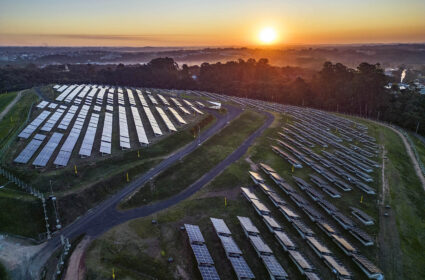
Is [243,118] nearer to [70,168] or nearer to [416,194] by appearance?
[416,194]

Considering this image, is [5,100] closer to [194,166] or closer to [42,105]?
[42,105]

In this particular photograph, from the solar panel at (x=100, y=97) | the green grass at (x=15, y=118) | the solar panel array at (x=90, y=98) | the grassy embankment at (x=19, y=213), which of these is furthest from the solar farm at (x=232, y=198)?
the solar panel at (x=100, y=97)

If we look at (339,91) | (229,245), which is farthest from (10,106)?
(339,91)

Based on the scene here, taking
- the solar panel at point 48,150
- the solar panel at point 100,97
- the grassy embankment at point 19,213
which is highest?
the solar panel at point 100,97

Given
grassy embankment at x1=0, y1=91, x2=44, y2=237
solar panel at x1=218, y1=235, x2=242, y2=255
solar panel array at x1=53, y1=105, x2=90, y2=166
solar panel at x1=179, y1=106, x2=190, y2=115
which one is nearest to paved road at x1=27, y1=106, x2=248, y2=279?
grassy embankment at x1=0, y1=91, x2=44, y2=237

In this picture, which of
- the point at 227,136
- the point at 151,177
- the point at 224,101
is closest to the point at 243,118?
the point at 227,136

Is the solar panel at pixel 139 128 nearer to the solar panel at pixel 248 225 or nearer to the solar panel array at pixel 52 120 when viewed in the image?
the solar panel array at pixel 52 120

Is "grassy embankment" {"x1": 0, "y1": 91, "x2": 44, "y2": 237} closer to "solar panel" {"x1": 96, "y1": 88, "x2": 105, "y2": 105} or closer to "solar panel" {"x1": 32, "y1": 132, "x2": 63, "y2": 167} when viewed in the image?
"solar panel" {"x1": 32, "y1": 132, "x2": 63, "y2": 167}
